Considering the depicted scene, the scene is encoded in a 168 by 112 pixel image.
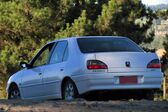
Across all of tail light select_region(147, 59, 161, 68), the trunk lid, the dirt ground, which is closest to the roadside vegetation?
tail light select_region(147, 59, 161, 68)

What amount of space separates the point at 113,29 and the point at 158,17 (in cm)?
561

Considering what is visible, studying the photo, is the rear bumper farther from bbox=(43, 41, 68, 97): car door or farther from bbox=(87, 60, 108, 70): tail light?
bbox=(43, 41, 68, 97): car door

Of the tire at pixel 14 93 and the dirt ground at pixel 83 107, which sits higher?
the tire at pixel 14 93

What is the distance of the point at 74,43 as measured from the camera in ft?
38.5

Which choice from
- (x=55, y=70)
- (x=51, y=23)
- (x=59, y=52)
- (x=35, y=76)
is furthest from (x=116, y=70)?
(x=51, y=23)

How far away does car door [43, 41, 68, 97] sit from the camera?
11.6m

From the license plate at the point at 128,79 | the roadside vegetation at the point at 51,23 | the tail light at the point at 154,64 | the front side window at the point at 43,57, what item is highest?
the roadside vegetation at the point at 51,23

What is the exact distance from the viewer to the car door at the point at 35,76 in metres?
12.4

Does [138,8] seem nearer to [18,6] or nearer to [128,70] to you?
[18,6]

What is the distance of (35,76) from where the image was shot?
41.3 feet

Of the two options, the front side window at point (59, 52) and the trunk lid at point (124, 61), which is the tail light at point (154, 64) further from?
the front side window at point (59, 52)

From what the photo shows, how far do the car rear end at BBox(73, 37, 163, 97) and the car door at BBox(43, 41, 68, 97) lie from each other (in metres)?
0.47

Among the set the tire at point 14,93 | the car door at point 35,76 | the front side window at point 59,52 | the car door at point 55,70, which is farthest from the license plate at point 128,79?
the tire at point 14,93

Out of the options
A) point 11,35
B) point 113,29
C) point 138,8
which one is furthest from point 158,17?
point 11,35
